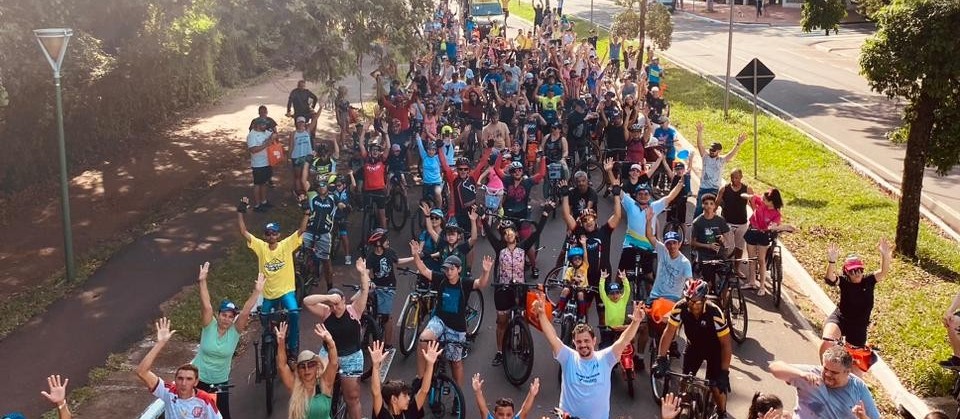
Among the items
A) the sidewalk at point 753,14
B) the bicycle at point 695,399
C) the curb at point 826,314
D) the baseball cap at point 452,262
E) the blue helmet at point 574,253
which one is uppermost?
the sidewalk at point 753,14

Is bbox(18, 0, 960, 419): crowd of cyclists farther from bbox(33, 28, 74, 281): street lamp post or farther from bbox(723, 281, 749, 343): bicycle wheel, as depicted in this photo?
bbox(33, 28, 74, 281): street lamp post

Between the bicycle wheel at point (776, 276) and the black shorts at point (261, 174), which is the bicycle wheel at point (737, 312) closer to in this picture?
the bicycle wheel at point (776, 276)

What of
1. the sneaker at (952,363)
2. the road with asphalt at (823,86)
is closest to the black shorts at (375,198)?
the sneaker at (952,363)

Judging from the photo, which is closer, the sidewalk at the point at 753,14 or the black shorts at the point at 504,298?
the black shorts at the point at 504,298

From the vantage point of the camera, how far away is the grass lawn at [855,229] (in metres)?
11.0

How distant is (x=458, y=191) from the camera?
14328mm

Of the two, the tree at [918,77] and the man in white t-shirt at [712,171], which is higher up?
the tree at [918,77]

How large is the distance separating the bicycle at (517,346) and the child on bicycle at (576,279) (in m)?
0.41

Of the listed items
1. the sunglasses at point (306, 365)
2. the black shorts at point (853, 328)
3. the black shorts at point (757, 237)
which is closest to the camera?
the sunglasses at point (306, 365)

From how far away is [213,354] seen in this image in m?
8.80

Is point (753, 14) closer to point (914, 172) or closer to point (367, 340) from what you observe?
point (914, 172)

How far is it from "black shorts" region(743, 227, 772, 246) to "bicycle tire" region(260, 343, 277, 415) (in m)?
6.22

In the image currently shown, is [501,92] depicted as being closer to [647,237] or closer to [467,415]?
[647,237]

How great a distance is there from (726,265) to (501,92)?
12.6 meters
